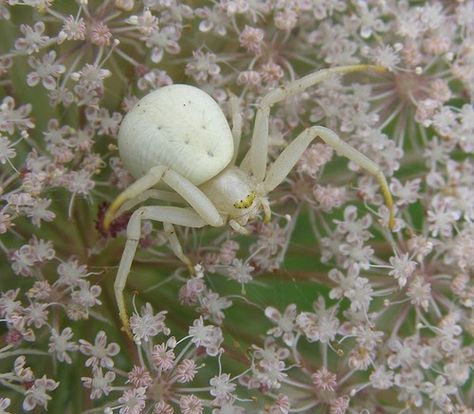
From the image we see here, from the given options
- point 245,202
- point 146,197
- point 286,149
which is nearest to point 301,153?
point 286,149

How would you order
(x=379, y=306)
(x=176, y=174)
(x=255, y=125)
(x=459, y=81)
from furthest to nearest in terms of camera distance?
(x=459, y=81)
(x=379, y=306)
(x=255, y=125)
(x=176, y=174)

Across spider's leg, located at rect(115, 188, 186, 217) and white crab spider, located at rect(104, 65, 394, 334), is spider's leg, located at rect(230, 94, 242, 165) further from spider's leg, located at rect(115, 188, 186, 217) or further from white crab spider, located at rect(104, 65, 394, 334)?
spider's leg, located at rect(115, 188, 186, 217)

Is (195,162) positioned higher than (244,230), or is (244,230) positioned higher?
(195,162)

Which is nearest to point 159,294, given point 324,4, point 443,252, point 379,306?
point 379,306

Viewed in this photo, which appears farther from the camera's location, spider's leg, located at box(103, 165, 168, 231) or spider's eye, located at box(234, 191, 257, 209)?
spider's eye, located at box(234, 191, 257, 209)

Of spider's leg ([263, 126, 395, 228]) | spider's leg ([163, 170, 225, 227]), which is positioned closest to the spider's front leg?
spider's leg ([263, 126, 395, 228])

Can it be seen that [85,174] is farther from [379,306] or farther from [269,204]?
[379,306]

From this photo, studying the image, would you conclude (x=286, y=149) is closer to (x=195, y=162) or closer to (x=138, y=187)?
(x=195, y=162)
